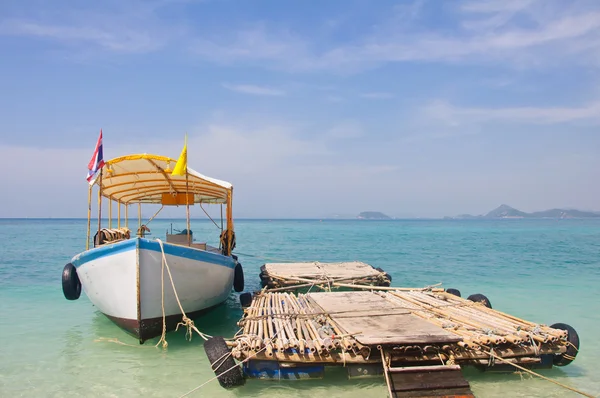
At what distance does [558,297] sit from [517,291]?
138cm

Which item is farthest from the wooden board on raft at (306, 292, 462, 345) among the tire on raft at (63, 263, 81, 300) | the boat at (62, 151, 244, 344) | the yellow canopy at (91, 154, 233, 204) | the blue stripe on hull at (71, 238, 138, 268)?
the tire on raft at (63, 263, 81, 300)

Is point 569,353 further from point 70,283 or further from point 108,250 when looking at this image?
point 70,283

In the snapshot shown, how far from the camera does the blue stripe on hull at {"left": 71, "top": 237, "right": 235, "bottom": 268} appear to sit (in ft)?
24.7

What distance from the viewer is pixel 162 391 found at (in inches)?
259

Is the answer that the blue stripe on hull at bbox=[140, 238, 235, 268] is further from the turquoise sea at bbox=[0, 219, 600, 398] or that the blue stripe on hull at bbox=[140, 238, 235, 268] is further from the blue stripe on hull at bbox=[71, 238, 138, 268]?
the turquoise sea at bbox=[0, 219, 600, 398]

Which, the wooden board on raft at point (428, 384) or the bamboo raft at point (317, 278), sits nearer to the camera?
the wooden board on raft at point (428, 384)

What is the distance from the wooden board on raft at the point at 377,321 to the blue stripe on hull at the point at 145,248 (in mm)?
2418

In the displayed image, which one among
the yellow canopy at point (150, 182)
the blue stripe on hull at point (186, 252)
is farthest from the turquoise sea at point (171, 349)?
the yellow canopy at point (150, 182)

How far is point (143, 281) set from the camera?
768cm

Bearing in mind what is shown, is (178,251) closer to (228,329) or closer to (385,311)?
(228,329)

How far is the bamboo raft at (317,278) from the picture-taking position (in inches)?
487

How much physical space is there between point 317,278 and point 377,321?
5992mm

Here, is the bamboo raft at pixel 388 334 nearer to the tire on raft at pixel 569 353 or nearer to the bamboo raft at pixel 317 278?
the tire on raft at pixel 569 353

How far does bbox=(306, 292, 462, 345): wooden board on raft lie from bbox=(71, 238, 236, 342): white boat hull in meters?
2.54
